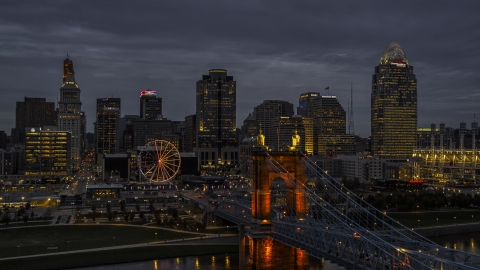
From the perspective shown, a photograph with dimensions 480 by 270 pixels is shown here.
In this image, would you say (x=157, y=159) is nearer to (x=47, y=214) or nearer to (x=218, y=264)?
(x=47, y=214)

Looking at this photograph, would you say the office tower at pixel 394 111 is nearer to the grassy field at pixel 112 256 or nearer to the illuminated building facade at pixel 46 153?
the illuminated building facade at pixel 46 153

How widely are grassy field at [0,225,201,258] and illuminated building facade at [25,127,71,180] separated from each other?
86459mm

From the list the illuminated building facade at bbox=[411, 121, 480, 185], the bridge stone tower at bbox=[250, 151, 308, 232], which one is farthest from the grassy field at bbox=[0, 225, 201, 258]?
the illuminated building facade at bbox=[411, 121, 480, 185]

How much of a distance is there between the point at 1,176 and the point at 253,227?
11718 cm

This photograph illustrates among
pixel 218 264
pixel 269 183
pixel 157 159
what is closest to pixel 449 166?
pixel 157 159

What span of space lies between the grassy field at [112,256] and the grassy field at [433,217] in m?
28.8

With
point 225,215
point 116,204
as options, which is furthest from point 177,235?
point 116,204

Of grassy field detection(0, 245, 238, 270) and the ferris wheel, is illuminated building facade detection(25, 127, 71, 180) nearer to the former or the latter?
the ferris wheel

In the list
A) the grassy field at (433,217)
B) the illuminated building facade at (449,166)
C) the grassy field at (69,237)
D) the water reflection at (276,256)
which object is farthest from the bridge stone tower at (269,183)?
the illuminated building facade at (449,166)

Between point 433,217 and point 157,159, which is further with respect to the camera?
point 157,159

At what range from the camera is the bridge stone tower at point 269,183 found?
45594 millimetres

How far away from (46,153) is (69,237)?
9743 centimetres

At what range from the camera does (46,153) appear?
152 meters

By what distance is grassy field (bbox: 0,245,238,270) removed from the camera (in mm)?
49312
